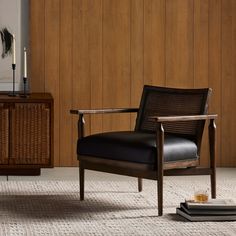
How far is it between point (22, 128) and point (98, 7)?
1.25m

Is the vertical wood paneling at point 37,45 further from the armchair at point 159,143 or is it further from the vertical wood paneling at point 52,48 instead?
the armchair at point 159,143

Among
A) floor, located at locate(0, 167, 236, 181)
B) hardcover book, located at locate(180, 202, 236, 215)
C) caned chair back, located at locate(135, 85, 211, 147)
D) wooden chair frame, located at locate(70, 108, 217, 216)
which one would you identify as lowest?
floor, located at locate(0, 167, 236, 181)

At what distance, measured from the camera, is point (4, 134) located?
5.76 m

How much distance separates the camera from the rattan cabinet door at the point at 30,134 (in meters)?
5.74

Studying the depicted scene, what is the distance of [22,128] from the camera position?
576 centimetres

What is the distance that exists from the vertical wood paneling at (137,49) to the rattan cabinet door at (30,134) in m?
0.95

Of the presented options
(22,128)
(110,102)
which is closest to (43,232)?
(22,128)

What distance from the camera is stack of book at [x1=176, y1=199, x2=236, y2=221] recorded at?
14.2 feet

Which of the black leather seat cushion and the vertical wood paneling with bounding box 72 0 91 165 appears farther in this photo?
the vertical wood paneling with bounding box 72 0 91 165

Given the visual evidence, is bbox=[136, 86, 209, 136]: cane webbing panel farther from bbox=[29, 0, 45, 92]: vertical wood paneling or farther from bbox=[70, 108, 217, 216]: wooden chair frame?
bbox=[29, 0, 45, 92]: vertical wood paneling

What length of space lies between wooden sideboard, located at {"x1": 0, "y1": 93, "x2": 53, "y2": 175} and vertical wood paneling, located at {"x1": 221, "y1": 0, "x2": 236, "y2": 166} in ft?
5.12

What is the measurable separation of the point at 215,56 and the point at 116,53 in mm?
835

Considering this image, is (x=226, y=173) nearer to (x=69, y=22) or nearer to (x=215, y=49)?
(x=215, y=49)

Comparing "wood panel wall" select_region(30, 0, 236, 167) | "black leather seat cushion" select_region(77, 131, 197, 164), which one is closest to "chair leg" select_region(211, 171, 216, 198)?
"black leather seat cushion" select_region(77, 131, 197, 164)
